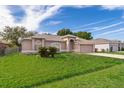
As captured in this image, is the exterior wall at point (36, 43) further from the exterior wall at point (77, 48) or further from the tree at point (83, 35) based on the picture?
the exterior wall at point (77, 48)

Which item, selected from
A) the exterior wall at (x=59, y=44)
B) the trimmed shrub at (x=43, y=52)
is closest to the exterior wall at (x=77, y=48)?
the exterior wall at (x=59, y=44)

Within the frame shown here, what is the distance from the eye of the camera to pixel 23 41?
15.1 m

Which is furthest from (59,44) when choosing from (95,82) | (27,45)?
(95,82)

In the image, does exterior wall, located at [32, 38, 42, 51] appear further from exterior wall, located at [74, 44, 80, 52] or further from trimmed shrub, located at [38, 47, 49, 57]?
exterior wall, located at [74, 44, 80, 52]

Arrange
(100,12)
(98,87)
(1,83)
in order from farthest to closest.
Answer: (100,12)
(1,83)
(98,87)

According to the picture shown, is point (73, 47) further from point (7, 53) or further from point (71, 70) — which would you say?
point (71, 70)

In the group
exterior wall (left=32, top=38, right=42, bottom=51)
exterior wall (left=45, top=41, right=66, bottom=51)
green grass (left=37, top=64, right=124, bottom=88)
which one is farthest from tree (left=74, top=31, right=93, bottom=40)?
green grass (left=37, top=64, right=124, bottom=88)

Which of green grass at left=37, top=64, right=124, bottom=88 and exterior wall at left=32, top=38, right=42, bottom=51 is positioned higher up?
exterior wall at left=32, top=38, right=42, bottom=51

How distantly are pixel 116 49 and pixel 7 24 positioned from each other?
700 inches

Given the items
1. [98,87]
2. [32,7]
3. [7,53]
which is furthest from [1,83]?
[7,53]

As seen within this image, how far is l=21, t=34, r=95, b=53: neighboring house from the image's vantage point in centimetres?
1630

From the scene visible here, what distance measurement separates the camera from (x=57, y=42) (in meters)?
19.5

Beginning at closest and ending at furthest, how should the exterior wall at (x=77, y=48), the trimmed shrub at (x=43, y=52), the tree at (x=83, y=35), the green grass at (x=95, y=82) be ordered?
the green grass at (x=95, y=82), the trimmed shrub at (x=43, y=52), the tree at (x=83, y=35), the exterior wall at (x=77, y=48)

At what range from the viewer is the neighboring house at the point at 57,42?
16.3 metres
